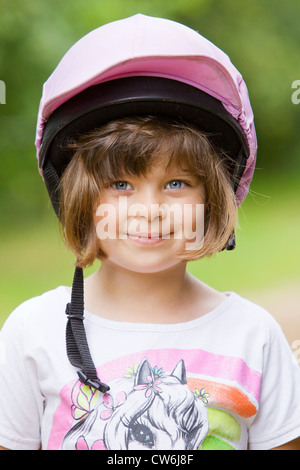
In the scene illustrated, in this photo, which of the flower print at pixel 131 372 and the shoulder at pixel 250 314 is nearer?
the flower print at pixel 131 372

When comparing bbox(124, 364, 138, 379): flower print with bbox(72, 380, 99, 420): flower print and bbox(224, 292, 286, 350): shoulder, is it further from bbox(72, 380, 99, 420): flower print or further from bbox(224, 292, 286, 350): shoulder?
bbox(224, 292, 286, 350): shoulder

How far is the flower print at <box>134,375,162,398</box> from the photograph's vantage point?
161 cm

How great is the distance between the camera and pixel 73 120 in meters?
1.60

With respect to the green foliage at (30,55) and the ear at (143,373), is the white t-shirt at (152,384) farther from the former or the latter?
the green foliage at (30,55)

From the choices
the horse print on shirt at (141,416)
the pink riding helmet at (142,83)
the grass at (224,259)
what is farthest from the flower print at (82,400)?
the grass at (224,259)

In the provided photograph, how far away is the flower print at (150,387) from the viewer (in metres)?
1.61

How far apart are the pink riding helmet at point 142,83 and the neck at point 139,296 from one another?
0.33 metres

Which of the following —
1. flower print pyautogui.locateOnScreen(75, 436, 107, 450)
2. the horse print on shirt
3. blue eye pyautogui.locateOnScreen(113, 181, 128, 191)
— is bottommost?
flower print pyautogui.locateOnScreen(75, 436, 107, 450)

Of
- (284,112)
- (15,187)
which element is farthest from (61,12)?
(284,112)

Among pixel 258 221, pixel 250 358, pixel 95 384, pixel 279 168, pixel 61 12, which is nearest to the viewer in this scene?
pixel 95 384

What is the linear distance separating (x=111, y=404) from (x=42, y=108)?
2.22 ft

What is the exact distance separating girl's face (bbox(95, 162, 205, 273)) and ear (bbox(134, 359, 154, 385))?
0.21 meters

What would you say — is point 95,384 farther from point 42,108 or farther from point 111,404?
point 42,108

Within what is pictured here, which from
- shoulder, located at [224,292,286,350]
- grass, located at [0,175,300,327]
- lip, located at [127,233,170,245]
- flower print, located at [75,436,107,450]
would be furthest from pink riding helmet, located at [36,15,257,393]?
grass, located at [0,175,300,327]
